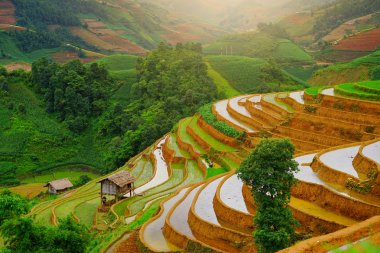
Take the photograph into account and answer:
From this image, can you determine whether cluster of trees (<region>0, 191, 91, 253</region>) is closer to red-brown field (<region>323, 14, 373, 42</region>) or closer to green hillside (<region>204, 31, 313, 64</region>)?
green hillside (<region>204, 31, 313, 64</region>)

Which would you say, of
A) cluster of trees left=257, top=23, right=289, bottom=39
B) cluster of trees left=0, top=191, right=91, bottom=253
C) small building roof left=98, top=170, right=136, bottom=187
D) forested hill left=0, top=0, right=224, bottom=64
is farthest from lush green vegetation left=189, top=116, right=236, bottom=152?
cluster of trees left=257, top=23, right=289, bottom=39

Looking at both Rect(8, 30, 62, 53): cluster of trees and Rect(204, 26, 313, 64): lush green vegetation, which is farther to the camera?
Rect(8, 30, 62, 53): cluster of trees

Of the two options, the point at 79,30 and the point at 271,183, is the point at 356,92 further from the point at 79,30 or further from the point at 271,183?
the point at 79,30

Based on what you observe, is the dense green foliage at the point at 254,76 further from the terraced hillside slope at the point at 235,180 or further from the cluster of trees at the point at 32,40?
the cluster of trees at the point at 32,40

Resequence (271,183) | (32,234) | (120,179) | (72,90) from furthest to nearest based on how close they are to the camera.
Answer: (72,90), (120,179), (32,234), (271,183)

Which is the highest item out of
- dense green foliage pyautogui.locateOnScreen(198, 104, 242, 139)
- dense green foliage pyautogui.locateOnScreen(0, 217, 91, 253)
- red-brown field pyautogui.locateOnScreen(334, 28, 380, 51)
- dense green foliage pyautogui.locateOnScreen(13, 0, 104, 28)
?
dense green foliage pyautogui.locateOnScreen(13, 0, 104, 28)

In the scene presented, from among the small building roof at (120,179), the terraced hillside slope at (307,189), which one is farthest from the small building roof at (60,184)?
the terraced hillside slope at (307,189)

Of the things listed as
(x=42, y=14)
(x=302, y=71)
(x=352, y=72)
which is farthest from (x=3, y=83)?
(x=42, y=14)
